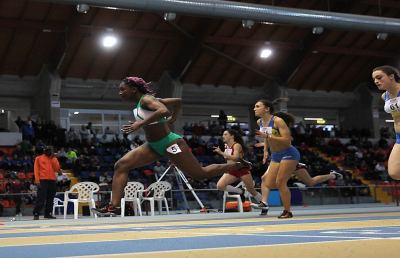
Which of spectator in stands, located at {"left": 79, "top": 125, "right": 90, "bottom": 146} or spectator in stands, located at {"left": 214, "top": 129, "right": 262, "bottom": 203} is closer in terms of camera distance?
spectator in stands, located at {"left": 214, "top": 129, "right": 262, "bottom": 203}

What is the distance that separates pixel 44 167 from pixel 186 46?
14809 millimetres

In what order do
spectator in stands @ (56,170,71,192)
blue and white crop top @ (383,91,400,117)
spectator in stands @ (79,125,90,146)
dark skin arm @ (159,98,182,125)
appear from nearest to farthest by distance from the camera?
blue and white crop top @ (383,91,400,117) → dark skin arm @ (159,98,182,125) → spectator in stands @ (56,170,71,192) → spectator in stands @ (79,125,90,146)

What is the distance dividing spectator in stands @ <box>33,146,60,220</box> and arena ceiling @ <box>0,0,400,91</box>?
1109 centimetres

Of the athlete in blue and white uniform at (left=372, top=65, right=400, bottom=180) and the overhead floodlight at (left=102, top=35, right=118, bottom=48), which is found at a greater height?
the overhead floodlight at (left=102, top=35, right=118, bottom=48)

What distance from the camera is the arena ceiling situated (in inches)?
964

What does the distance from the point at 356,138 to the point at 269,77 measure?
20.4ft

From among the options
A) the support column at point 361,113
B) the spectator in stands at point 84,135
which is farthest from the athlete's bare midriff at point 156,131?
the support column at point 361,113

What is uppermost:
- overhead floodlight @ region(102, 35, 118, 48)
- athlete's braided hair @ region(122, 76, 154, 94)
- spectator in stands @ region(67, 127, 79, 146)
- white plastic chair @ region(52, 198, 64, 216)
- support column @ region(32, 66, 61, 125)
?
overhead floodlight @ region(102, 35, 118, 48)

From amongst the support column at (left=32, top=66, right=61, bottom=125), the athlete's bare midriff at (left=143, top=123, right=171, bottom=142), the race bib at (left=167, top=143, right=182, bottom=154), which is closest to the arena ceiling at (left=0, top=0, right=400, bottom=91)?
the support column at (left=32, top=66, right=61, bottom=125)

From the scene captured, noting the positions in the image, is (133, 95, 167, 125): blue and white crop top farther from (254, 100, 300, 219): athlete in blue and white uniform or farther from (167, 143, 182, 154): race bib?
(254, 100, 300, 219): athlete in blue and white uniform

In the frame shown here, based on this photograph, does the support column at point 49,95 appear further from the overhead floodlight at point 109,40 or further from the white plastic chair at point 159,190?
the white plastic chair at point 159,190

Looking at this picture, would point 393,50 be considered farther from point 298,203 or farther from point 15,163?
point 15,163

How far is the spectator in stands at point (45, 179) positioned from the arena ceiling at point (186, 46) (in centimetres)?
1109

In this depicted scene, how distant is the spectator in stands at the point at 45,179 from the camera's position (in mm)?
13750
